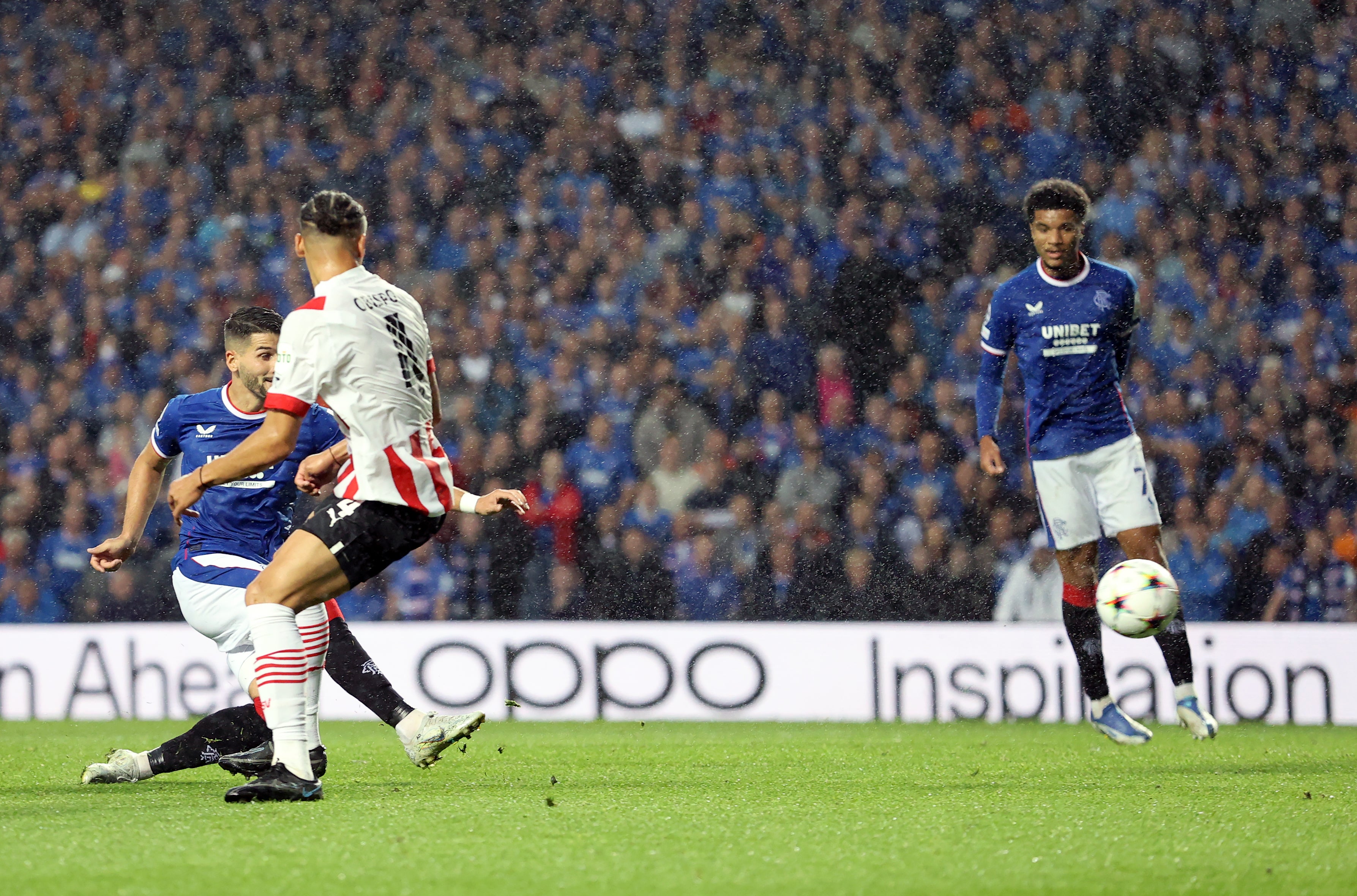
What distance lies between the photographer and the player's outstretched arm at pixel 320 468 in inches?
182

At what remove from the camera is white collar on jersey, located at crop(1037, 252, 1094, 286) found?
6.38m

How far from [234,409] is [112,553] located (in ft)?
2.19

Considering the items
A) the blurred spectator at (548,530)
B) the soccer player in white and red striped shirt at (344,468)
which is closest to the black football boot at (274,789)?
the soccer player in white and red striped shirt at (344,468)

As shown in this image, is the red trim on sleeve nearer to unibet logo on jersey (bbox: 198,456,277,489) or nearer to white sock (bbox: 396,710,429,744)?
unibet logo on jersey (bbox: 198,456,277,489)

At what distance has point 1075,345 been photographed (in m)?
6.36

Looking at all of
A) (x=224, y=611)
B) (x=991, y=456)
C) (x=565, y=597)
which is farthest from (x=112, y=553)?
(x=565, y=597)

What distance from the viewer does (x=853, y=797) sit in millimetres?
4938

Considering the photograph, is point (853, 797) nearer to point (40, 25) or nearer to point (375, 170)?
point (375, 170)

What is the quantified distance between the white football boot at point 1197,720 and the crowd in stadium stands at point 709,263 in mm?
3384

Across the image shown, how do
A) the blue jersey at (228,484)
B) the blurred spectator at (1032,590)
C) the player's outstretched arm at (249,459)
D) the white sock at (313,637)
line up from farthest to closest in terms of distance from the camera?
the blurred spectator at (1032,590) → the blue jersey at (228,484) → the white sock at (313,637) → the player's outstretched arm at (249,459)

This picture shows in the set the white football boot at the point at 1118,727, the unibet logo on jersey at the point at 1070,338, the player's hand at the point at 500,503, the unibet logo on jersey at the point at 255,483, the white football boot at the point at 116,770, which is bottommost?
the white football boot at the point at 1118,727

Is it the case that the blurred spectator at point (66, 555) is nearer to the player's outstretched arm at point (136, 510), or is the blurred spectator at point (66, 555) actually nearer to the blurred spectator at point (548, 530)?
the blurred spectator at point (548, 530)

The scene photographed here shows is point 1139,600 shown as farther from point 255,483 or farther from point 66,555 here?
point 66,555

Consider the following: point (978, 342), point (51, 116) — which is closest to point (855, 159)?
point (978, 342)
